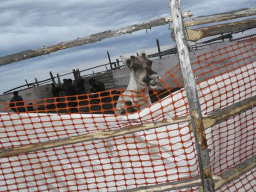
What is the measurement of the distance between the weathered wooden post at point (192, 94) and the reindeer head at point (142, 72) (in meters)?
4.47

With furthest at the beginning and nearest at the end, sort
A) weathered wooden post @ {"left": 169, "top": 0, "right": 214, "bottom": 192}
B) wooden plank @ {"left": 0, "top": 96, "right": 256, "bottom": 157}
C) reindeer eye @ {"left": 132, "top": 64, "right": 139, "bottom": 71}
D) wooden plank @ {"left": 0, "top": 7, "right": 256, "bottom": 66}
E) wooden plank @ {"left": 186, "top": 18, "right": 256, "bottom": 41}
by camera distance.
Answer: reindeer eye @ {"left": 132, "top": 64, "right": 139, "bottom": 71}
wooden plank @ {"left": 0, "top": 7, "right": 256, "bottom": 66}
wooden plank @ {"left": 186, "top": 18, "right": 256, "bottom": 41}
wooden plank @ {"left": 0, "top": 96, "right": 256, "bottom": 157}
weathered wooden post @ {"left": 169, "top": 0, "right": 214, "bottom": 192}

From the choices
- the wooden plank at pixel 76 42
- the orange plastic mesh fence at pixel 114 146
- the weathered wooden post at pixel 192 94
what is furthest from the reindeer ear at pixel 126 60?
the weathered wooden post at pixel 192 94

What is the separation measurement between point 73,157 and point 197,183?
50.0 inches

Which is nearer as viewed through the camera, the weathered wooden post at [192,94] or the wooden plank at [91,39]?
the weathered wooden post at [192,94]

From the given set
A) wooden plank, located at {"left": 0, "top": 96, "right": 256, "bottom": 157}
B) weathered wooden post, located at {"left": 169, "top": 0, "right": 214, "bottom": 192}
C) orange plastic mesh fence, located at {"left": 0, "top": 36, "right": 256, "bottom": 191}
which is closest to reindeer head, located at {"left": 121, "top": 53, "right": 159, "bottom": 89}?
orange plastic mesh fence, located at {"left": 0, "top": 36, "right": 256, "bottom": 191}

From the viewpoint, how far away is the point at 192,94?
84.1 inches

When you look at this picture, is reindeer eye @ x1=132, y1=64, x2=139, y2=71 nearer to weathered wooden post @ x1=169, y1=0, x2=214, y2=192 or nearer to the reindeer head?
the reindeer head

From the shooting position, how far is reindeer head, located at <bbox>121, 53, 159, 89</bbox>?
22.4ft

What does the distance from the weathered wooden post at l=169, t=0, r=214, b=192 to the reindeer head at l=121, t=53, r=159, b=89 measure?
447cm

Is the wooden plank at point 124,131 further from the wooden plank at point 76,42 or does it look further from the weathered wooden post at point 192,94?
the wooden plank at point 76,42

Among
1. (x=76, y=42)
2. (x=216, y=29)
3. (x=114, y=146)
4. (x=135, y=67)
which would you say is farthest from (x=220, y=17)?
(x=135, y=67)

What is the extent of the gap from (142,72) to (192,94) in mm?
4844

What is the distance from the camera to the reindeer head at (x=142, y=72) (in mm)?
6828

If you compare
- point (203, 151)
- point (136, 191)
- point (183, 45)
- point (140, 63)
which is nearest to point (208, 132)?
point (203, 151)
